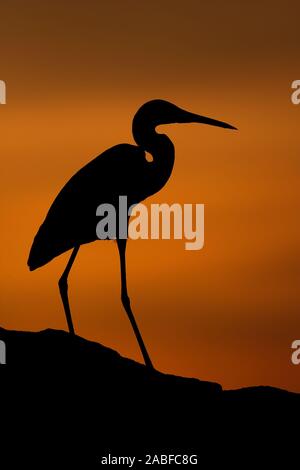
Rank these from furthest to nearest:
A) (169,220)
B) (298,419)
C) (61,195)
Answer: (169,220) → (61,195) → (298,419)

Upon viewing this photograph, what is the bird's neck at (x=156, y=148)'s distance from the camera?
1429cm

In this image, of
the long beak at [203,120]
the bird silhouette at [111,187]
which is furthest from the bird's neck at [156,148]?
the long beak at [203,120]

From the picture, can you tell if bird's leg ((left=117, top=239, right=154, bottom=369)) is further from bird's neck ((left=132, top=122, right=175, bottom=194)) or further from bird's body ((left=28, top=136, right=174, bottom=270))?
bird's neck ((left=132, top=122, right=175, bottom=194))

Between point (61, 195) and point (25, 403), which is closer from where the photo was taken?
point (25, 403)

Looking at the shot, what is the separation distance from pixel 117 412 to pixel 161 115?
13.4 feet

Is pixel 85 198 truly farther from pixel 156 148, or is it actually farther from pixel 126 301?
pixel 126 301

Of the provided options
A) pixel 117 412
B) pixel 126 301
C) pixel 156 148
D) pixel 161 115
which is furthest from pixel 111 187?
pixel 117 412

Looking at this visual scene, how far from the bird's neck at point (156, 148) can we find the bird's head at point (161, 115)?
0.20 feet

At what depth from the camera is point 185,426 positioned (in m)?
12.0

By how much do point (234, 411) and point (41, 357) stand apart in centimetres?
215

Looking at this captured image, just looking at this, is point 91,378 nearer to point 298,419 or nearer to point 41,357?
point 41,357

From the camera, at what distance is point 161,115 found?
1437 cm
